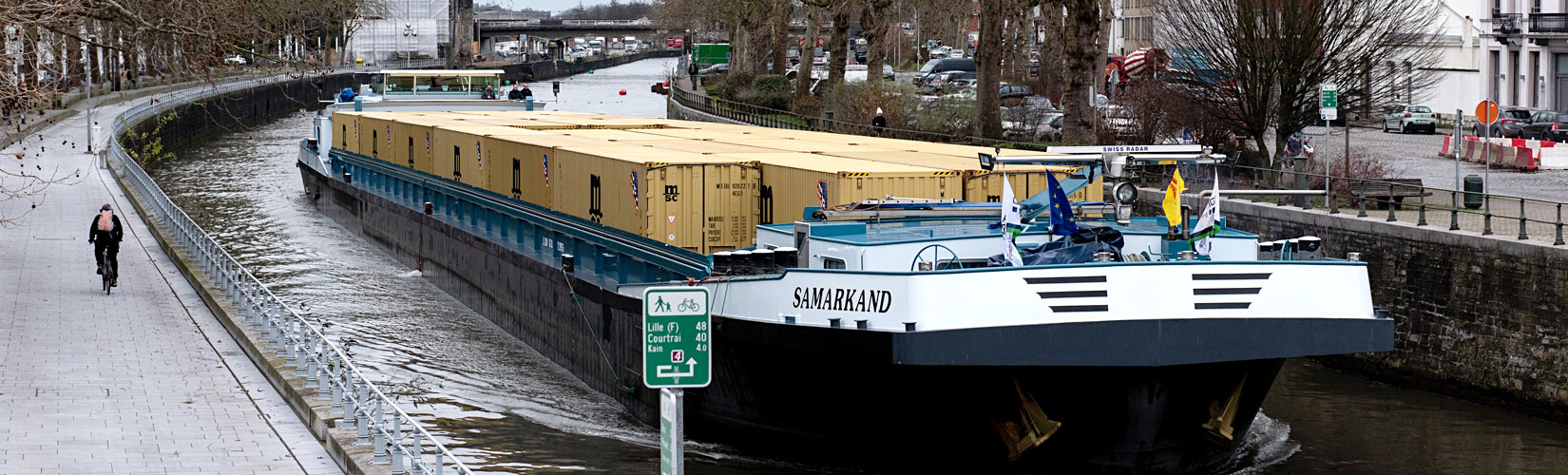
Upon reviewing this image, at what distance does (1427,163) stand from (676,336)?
37044 millimetres

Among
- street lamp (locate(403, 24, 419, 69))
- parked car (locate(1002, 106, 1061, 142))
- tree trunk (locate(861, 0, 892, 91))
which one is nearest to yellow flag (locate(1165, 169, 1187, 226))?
parked car (locate(1002, 106, 1061, 142))

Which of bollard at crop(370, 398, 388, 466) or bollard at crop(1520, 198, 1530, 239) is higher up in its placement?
bollard at crop(1520, 198, 1530, 239)

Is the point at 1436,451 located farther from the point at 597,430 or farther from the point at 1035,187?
the point at 597,430

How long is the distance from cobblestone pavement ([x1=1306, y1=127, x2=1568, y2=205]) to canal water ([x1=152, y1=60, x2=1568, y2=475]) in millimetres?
6995

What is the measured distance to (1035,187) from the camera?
1920 cm

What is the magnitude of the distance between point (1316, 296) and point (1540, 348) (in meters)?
6.33

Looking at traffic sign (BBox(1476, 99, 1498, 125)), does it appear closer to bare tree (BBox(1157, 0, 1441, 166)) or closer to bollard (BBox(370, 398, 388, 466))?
bare tree (BBox(1157, 0, 1441, 166))

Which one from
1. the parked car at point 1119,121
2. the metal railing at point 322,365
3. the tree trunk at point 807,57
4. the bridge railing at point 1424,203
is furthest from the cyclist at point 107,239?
the tree trunk at point 807,57

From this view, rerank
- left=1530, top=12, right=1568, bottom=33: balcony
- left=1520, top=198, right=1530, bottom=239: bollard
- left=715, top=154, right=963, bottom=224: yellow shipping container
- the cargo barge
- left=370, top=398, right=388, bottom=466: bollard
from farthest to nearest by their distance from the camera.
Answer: left=1530, top=12, right=1568, bottom=33: balcony < left=1520, top=198, right=1530, bottom=239: bollard < left=715, top=154, right=963, bottom=224: yellow shipping container < the cargo barge < left=370, top=398, right=388, bottom=466: bollard

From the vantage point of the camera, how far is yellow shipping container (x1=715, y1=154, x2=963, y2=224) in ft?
59.8

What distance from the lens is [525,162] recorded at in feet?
85.8

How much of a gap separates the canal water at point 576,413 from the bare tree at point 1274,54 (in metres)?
9.46

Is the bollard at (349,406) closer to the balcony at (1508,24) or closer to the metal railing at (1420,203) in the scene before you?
the metal railing at (1420,203)

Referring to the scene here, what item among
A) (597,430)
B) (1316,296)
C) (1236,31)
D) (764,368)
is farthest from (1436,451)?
(1236,31)
